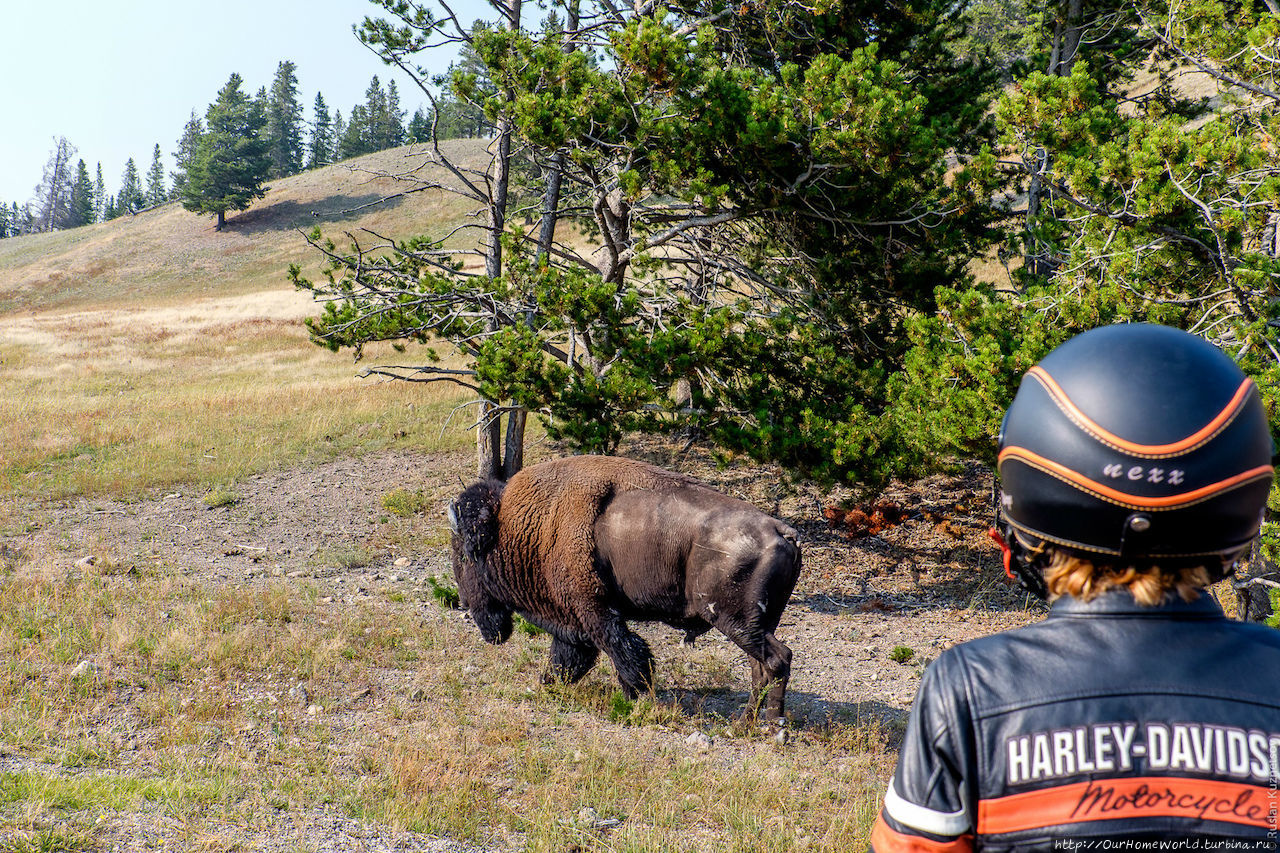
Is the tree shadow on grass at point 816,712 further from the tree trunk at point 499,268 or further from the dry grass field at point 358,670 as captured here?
the tree trunk at point 499,268

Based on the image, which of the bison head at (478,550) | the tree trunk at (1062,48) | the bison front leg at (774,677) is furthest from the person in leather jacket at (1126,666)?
the tree trunk at (1062,48)

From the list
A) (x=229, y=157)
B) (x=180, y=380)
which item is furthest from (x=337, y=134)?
(x=180, y=380)

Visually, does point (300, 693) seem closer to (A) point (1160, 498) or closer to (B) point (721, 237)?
(A) point (1160, 498)

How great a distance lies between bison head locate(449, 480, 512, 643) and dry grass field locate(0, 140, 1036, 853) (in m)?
0.46

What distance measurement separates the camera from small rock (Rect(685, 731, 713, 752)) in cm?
659

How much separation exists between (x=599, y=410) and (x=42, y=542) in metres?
8.16

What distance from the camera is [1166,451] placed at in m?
1.72

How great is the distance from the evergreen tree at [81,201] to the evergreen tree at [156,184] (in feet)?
23.9

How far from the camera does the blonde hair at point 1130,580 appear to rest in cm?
174

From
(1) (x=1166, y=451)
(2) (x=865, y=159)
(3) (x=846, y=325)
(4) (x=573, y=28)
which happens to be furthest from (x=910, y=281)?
(1) (x=1166, y=451)

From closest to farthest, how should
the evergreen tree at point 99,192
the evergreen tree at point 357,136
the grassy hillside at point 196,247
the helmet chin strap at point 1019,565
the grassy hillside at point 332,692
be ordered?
the helmet chin strap at point 1019,565 → the grassy hillside at point 332,692 → the grassy hillside at point 196,247 → the evergreen tree at point 357,136 → the evergreen tree at point 99,192

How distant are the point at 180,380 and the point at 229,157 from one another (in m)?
49.6

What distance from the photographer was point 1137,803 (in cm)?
159

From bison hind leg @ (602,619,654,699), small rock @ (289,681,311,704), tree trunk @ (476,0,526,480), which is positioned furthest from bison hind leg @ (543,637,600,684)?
tree trunk @ (476,0,526,480)
